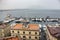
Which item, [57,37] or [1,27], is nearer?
[57,37]

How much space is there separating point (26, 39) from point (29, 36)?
1.71ft

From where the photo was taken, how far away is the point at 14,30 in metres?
14.0

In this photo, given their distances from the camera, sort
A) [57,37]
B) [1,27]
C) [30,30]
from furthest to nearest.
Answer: [1,27], [30,30], [57,37]

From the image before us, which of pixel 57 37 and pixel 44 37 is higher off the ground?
pixel 57 37

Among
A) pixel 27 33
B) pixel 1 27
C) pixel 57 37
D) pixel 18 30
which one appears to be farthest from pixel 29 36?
pixel 57 37

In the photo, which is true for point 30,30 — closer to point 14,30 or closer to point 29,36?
point 29,36

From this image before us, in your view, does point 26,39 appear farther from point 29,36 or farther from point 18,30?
point 18,30

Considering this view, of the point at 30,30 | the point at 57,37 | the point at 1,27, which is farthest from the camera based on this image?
the point at 1,27

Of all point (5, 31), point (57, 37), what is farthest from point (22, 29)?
point (57, 37)

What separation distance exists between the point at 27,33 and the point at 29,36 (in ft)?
1.38

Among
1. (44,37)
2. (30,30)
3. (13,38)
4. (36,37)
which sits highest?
(13,38)

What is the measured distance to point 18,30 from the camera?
13.9 metres

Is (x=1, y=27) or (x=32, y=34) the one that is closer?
(x=32, y=34)

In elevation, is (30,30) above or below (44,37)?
above
